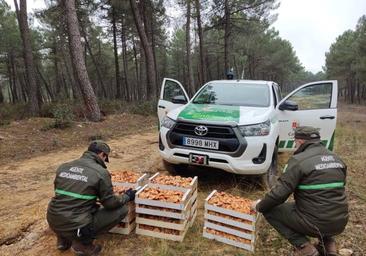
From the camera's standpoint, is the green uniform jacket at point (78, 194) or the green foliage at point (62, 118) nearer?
the green uniform jacket at point (78, 194)

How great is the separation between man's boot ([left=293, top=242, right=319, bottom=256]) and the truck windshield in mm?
3051

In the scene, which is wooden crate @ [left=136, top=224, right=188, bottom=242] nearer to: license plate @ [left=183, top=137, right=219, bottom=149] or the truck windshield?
license plate @ [left=183, top=137, right=219, bottom=149]

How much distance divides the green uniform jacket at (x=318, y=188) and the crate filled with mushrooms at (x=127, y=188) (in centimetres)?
175

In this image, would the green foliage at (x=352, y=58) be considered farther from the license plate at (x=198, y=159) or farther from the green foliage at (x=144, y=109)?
the license plate at (x=198, y=159)

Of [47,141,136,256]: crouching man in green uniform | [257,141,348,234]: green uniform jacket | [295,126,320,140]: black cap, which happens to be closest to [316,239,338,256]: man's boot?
[257,141,348,234]: green uniform jacket

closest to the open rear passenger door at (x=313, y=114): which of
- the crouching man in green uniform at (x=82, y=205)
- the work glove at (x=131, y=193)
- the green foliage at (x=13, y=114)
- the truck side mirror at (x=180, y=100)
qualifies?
the truck side mirror at (x=180, y=100)

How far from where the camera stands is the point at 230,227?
13.2ft

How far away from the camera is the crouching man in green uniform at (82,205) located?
11.5 ft

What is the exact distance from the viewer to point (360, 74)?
36.0 meters

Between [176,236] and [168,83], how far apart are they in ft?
15.0

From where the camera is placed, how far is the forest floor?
3.94 meters

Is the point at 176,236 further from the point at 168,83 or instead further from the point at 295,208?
the point at 168,83

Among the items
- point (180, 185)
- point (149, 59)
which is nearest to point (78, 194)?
point (180, 185)

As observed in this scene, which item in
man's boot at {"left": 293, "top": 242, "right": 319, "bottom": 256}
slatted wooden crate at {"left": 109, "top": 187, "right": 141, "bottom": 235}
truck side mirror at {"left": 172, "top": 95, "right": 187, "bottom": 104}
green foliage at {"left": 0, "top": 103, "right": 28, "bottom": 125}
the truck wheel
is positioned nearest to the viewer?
man's boot at {"left": 293, "top": 242, "right": 319, "bottom": 256}
